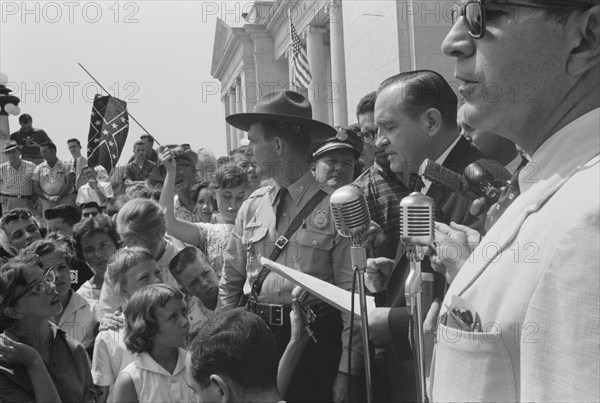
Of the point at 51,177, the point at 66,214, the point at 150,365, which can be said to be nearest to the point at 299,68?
the point at 51,177

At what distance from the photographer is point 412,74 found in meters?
3.38

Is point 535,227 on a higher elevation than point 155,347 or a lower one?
higher

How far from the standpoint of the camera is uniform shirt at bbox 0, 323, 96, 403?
3590mm

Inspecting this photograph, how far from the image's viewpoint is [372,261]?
9.93 ft

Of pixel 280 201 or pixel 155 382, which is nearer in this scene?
pixel 155 382

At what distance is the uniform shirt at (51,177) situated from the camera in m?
11.1

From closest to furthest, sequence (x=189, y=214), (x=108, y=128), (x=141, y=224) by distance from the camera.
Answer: (x=141, y=224), (x=189, y=214), (x=108, y=128)

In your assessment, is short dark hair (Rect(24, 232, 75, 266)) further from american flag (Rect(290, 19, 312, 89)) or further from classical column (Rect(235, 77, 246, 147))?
classical column (Rect(235, 77, 246, 147))

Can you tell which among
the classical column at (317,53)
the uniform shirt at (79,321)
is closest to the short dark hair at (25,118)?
the uniform shirt at (79,321)

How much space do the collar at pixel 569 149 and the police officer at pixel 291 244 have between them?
244 centimetres

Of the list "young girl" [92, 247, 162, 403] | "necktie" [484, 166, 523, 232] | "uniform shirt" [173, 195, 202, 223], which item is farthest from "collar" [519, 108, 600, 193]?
"uniform shirt" [173, 195, 202, 223]

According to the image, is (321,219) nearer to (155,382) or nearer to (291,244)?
(291,244)

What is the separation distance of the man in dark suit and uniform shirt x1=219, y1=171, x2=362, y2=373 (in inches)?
19.4

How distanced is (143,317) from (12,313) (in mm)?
644
